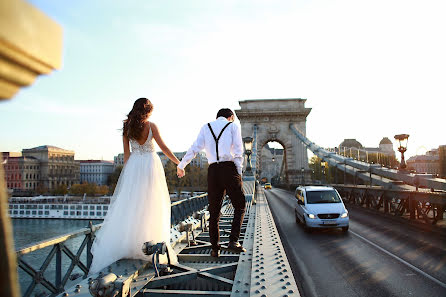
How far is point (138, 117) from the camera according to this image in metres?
3.59

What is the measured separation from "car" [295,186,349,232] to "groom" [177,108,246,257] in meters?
6.88

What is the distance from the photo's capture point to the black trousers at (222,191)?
3559 mm

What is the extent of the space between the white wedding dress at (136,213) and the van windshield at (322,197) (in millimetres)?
7997

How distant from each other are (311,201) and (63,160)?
10172 cm

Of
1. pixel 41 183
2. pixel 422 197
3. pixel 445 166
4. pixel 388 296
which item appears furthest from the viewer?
pixel 41 183

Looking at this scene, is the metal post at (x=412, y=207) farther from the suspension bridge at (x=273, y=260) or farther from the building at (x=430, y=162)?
the building at (x=430, y=162)

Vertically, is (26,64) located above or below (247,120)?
below

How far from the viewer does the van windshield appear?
10703 mm

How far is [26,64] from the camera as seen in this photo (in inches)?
24.7

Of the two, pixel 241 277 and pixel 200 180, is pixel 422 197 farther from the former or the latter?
pixel 200 180

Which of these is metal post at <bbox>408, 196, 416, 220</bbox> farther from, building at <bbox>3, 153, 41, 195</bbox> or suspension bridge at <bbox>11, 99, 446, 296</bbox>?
building at <bbox>3, 153, 41, 195</bbox>

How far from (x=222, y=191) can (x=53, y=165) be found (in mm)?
101244

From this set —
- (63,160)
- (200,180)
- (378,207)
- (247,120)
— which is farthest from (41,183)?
(378,207)

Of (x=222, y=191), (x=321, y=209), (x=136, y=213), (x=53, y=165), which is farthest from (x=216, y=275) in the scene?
(x=53, y=165)
